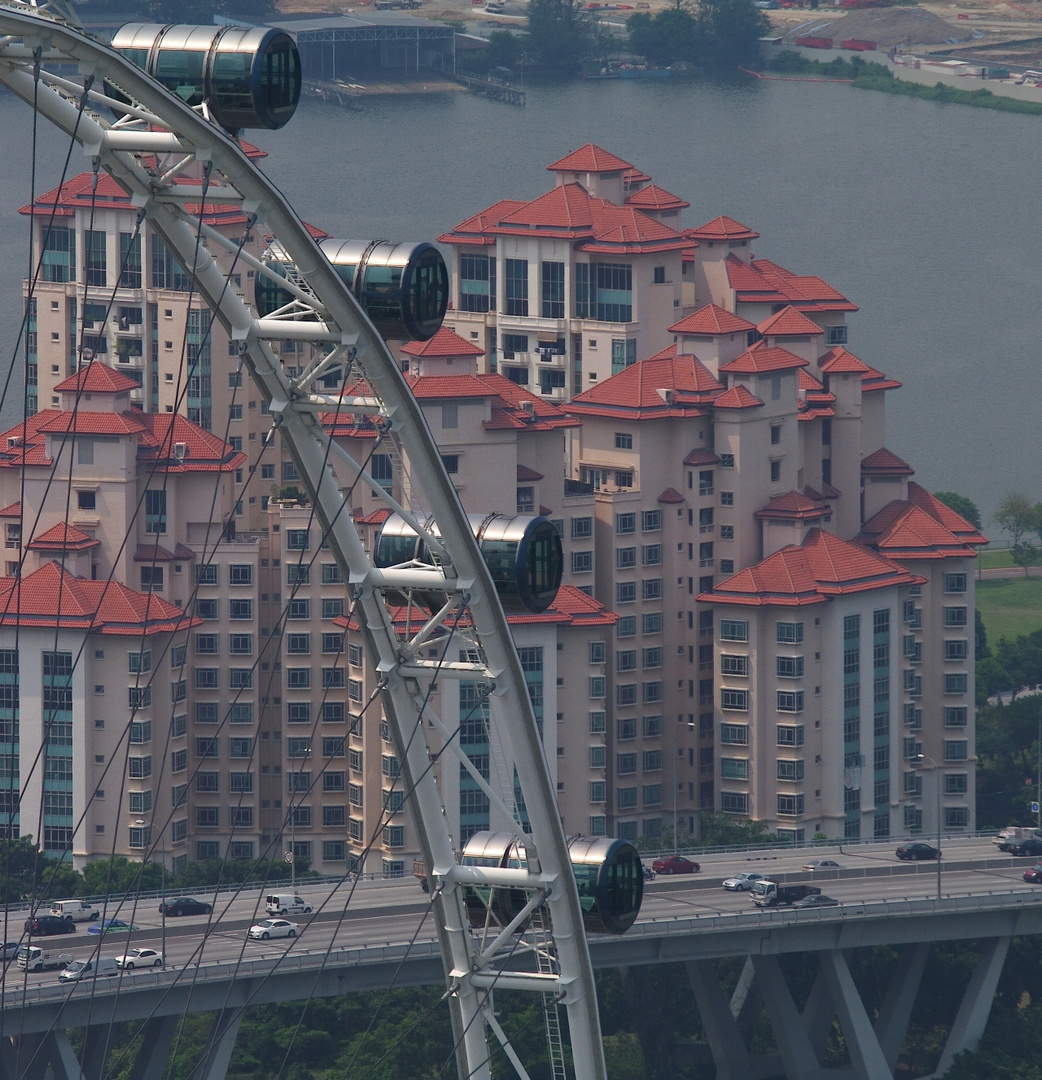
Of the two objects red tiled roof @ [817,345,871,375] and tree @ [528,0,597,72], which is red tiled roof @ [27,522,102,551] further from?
tree @ [528,0,597,72]

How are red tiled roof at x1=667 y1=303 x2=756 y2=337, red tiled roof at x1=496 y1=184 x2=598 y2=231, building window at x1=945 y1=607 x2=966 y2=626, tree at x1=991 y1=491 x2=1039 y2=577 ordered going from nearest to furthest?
red tiled roof at x1=667 y1=303 x2=756 y2=337, building window at x1=945 y1=607 x2=966 y2=626, red tiled roof at x1=496 y1=184 x2=598 y2=231, tree at x1=991 y1=491 x2=1039 y2=577

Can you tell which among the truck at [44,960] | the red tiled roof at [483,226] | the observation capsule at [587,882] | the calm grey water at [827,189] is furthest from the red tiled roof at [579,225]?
the observation capsule at [587,882]

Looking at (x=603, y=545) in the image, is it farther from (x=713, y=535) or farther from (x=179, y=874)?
(x=179, y=874)

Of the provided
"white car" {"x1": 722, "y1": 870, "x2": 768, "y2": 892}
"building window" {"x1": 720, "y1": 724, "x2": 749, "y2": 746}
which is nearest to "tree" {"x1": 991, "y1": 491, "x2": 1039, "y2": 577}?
"building window" {"x1": 720, "y1": 724, "x2": 749, "y2": 746}

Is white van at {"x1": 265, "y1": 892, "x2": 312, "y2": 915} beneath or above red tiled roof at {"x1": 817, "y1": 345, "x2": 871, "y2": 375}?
beneath

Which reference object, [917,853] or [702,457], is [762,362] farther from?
[917,853]

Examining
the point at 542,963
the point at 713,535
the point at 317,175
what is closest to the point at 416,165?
the point at 317,175

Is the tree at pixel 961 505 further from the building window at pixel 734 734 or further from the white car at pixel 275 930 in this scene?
the white car at pixel 275 930
